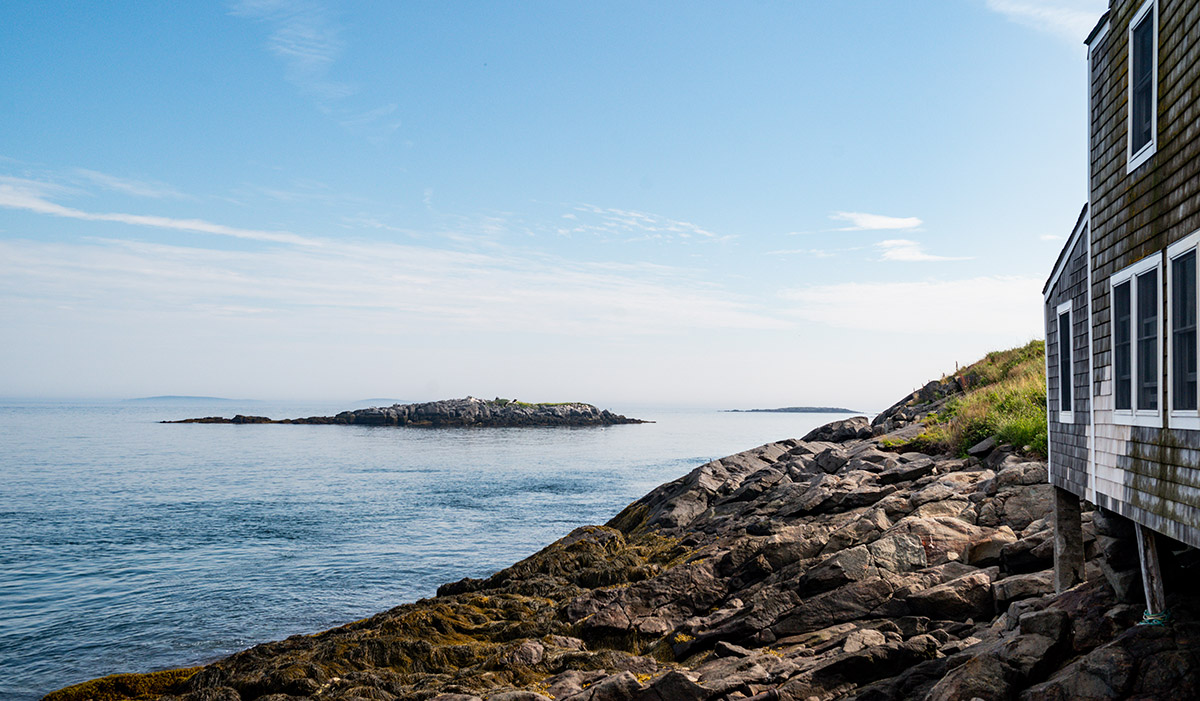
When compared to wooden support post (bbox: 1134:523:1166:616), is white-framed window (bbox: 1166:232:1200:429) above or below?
above

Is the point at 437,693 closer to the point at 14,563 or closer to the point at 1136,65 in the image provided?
the point at 1136,65

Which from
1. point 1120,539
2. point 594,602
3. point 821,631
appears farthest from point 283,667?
point 1120,539

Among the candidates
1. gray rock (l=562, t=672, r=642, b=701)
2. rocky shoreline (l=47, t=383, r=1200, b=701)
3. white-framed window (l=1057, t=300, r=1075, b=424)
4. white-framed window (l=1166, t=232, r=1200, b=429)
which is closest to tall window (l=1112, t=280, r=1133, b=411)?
white-framed window (l=1166, t=232, r=1200, b=429)

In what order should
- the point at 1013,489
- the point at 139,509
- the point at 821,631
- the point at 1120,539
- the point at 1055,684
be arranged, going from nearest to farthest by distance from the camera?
the point at 1055,684
the point at 1120,539
the point at 821,631
the point at 1013,489
the point at 139,509

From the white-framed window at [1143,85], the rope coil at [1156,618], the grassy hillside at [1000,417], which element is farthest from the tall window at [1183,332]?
the grassy hillside at [1000,417]

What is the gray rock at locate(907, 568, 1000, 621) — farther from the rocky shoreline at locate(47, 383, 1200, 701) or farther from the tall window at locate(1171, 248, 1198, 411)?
the tall window at locate(1171, 248, 1198, 411)

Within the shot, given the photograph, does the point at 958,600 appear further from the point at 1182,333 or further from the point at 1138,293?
the point at 1182,333

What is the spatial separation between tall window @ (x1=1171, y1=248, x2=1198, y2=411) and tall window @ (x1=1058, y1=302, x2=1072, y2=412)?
4377mm

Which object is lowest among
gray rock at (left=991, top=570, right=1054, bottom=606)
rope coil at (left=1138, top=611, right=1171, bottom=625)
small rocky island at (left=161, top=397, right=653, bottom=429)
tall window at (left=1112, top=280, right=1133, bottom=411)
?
small rocky island at (left=161, top=397, right=653, bottom=429)

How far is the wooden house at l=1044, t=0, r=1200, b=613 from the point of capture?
286 inches

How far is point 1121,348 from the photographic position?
29.2 feet

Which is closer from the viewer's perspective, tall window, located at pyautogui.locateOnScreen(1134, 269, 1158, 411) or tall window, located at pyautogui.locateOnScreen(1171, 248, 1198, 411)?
tall window, located at pyautogui.locateOnScreen(1171, 248, 1198, 411)

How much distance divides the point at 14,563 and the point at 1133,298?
102 feet

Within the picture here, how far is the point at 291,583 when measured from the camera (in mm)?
22953
